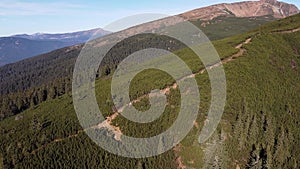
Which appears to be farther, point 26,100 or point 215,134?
point 26,100

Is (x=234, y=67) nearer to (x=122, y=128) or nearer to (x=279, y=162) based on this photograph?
(x=279, y=162)

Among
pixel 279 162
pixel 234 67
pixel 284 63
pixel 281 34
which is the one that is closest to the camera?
pixel 279 162

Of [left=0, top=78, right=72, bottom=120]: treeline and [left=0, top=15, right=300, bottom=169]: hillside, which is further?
[left=0, top=78, right=72, bottom=120]: treeline

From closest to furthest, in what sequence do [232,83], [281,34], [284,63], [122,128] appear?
[122,128]
[232,83]
[284,63]
[281,34]

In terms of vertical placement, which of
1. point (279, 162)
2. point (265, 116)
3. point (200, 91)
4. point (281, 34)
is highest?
point (281, 34)

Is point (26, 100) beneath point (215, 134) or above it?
beneath

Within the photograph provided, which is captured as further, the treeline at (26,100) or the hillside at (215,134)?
the treeline at (26,100)

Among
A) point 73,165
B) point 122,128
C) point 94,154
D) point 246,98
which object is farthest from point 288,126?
point 73,165

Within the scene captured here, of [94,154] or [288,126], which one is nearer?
[94,154]
